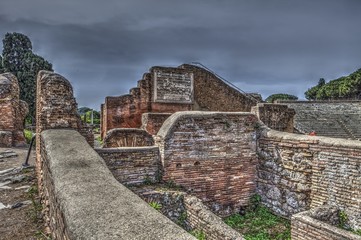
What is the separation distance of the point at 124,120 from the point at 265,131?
560 cm

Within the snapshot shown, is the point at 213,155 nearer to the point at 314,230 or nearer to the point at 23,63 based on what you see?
the point at 314,230

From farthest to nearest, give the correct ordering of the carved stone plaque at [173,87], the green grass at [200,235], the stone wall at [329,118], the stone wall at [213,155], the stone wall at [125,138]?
the stone wall at [329,118], the carved stone plaque at [173,87], the stone wall at [125,138], the stone wall at [213,155], the green grass at [200,235]

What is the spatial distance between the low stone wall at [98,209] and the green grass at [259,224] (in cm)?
409

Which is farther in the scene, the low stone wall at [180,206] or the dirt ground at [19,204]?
the low stone wall at [180,206]

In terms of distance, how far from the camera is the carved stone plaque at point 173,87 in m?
10.5

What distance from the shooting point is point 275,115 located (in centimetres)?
858

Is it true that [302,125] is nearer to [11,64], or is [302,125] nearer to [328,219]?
[328,219]

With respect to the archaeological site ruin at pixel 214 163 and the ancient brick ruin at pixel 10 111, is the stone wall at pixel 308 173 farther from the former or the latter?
the ancient brick ruin at pixel 10 111

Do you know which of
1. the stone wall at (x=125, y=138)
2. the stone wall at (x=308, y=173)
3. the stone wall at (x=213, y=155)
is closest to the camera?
the stone wall at (x=308, y=173)

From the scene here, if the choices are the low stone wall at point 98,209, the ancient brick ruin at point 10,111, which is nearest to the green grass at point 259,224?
the low stone wall at point 98,209

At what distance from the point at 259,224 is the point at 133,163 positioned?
3.16 meters

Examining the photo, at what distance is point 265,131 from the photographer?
23.1ft

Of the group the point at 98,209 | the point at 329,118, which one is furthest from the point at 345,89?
the point at 98,209

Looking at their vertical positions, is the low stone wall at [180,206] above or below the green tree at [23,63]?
below
